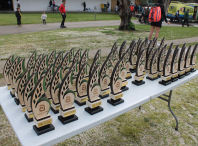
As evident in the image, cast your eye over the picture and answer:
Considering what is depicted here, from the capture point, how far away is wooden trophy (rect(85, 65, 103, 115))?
4.11 ft

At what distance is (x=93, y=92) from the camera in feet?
4.23

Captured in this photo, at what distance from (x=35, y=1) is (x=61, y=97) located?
33404 mm

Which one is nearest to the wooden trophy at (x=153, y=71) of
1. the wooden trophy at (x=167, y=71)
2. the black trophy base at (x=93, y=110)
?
the wooden trophy at (x=167, y=71)

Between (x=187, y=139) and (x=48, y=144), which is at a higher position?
(x=48, y=144)

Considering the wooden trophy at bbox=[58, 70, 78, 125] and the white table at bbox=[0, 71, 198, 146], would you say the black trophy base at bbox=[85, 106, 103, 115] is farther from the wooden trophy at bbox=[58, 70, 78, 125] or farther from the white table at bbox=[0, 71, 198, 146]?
the wooden trophy at bbox=[58, 70, 78, 125]

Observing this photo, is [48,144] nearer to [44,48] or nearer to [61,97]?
[61,97]

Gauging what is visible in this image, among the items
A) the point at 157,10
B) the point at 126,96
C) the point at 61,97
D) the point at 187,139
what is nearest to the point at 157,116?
the point at 187,139

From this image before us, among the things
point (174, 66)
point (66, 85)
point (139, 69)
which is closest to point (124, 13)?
point (174, 66)

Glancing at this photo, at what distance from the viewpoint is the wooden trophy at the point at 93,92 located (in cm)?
125

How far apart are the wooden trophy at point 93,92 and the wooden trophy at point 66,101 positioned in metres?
0.13

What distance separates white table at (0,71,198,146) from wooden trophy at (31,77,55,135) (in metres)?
0.04

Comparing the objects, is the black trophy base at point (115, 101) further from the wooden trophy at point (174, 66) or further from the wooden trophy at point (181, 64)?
the wooden trophy at point (181, 64)

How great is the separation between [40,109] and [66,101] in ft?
0.60

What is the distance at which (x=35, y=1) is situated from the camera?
2977 centimetres
